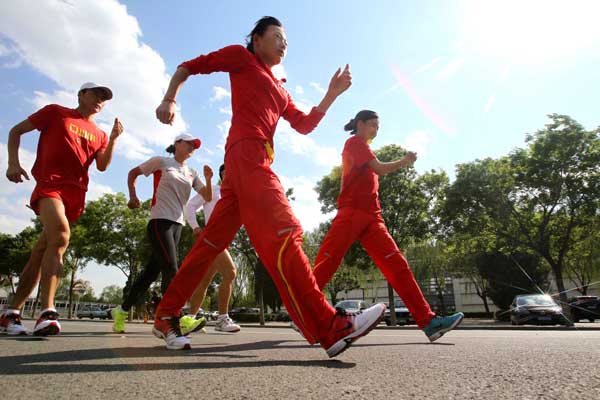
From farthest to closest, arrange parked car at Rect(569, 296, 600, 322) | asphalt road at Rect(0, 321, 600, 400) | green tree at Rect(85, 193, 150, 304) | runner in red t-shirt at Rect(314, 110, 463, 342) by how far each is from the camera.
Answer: green tree at Rect(85, 193, 150, 304), parked car at Rect(569, 296, 600, 322), runner in red t-shirt at Rect(314, 110, 463, 342), asphalt road at Rect(0, 321, 600, 400)

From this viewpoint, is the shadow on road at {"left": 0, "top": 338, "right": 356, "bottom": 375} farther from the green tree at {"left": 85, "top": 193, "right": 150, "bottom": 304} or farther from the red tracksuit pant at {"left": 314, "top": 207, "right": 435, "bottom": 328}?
the green tree at {"left": 85, "top": 193, "right": 150, "bottom": 304}

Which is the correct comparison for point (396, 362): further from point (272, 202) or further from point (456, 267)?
point (456, 267)

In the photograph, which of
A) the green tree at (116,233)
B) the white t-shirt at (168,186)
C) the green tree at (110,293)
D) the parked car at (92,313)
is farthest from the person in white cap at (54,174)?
the green tree at (110,293)

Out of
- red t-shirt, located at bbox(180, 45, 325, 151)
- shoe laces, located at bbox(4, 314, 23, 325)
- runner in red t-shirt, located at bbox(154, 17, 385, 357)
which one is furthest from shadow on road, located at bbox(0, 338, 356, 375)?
shoe laces, located at bbox(4, 314, 23, 325)

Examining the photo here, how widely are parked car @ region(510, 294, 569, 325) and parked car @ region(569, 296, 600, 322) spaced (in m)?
12.8

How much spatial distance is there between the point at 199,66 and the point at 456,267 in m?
43.4

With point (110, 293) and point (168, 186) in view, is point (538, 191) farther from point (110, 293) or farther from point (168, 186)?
point (110, 293)

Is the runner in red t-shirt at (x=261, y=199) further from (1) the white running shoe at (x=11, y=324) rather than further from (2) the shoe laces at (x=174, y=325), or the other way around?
(1) the white running shoe at (x=11, y=324)

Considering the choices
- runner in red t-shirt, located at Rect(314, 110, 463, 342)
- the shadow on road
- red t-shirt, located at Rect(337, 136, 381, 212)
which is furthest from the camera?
red t-shirt, located at Rect(337, 136, 381, 212)

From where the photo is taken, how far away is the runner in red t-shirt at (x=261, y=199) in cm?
208

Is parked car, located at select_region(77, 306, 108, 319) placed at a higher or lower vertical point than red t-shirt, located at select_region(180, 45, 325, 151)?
lower

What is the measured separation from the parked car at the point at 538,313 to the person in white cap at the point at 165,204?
13.9 metres

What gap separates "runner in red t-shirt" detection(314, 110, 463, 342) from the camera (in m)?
3.70

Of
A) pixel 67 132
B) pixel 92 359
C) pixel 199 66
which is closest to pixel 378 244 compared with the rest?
pixel 199 66
